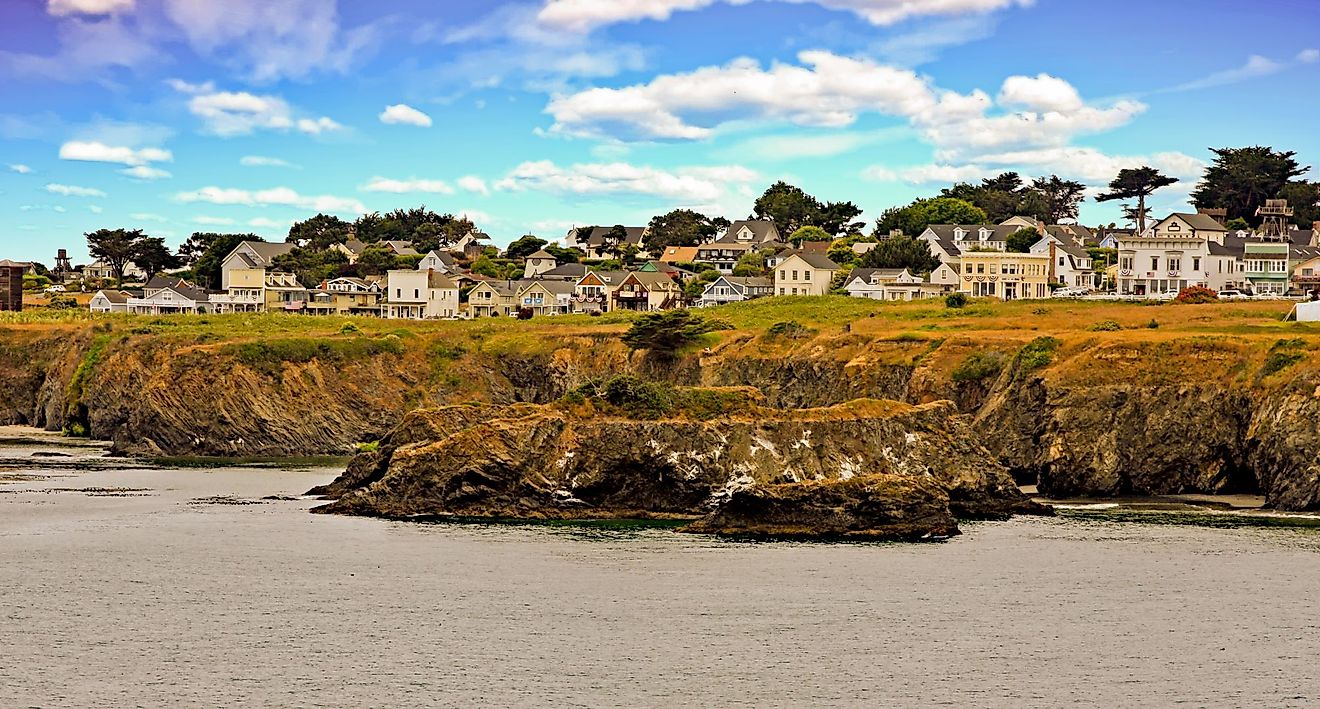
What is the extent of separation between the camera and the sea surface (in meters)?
38.4

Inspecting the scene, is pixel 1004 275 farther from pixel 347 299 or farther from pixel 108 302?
pixel 108 302

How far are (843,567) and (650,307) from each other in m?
114

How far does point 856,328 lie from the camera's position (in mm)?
107938

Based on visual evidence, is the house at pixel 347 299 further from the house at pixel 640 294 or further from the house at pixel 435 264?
the house at pixel 640 294

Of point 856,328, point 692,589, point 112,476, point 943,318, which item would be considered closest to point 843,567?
point 692,589

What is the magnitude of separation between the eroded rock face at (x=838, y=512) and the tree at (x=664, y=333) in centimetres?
4981

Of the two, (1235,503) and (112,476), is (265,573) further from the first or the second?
(1235,503)

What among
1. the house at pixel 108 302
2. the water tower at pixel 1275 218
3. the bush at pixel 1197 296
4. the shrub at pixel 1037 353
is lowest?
the shrub at pixel 1037 353

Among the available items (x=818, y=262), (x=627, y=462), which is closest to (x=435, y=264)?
(x=818, y=262)

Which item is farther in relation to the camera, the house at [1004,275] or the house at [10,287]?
the house at [10,287]

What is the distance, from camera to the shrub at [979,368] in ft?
292

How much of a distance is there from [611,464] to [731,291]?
9867 centimetres

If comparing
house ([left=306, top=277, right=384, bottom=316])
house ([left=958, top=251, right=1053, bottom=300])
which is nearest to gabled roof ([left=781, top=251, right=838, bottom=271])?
house ([left=958, top=251, right=1053, bottom=300])

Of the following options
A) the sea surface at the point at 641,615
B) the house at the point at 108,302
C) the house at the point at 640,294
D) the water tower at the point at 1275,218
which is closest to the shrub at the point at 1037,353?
the sea surface at the point at 641,615
